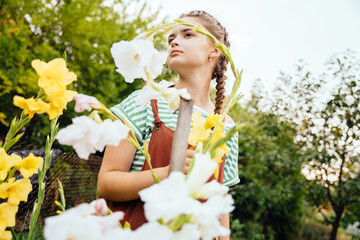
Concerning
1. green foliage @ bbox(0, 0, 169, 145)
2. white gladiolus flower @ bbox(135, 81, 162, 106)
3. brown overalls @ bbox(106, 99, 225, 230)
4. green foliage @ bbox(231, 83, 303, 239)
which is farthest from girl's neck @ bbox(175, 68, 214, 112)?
green foliage @ bbox(231, 83, 303, 239)

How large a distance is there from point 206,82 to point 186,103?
40.5 inches

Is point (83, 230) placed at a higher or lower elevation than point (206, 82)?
lower

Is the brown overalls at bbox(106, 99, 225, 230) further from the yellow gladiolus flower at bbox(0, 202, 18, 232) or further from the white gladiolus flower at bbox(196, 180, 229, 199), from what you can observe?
the white gladiolus flower at bbox(196, 180, 229, 199)

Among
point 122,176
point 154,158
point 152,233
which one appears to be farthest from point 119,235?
point 154,158

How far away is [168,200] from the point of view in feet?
1.07

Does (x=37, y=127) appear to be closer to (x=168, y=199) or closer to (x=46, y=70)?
(x=46, y=70)

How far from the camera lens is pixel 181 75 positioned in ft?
4.16

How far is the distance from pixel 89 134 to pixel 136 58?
179 mm

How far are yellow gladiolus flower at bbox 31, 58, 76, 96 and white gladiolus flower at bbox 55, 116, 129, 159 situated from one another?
14cm

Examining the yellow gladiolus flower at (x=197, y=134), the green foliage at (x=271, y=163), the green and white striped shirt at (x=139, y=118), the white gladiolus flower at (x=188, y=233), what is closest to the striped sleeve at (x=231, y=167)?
the green and white striped shirt at (x=139, y=118)

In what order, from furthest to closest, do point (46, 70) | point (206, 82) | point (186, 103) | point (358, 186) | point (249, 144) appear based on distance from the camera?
point (249, 144) → point (358, 186) → point (206, 82) → point (46, 70) → point (186, 103)

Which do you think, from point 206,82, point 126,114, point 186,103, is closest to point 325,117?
point 206,82

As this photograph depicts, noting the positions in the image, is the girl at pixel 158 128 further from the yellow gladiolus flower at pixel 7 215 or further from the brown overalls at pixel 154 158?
the yellow gladiolus flower at pixel 7 215

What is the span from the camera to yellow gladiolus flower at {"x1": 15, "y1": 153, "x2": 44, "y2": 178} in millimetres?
514
